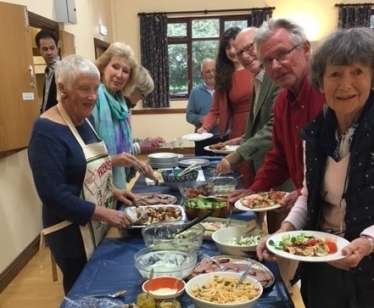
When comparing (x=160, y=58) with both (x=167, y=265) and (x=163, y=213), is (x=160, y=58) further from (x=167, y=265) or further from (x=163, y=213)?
(x=167, y=265)

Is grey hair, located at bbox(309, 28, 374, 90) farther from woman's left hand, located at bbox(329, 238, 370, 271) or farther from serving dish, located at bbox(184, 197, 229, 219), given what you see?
serving dish, located at bbox(184, 197, 229, 219)

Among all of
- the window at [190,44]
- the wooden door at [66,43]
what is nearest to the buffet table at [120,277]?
the wooden door at [66,43]

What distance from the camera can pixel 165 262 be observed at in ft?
4.31

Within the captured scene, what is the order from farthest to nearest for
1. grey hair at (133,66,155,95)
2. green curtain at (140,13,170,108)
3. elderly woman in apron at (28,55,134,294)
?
green curtain at (140,13,170,108), grey hair at (133,66,155,95), elderly woman in apron at (28,55,134,294)

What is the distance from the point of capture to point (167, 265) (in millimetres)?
1286

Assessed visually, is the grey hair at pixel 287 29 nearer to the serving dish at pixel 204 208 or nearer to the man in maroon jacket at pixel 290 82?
the man in maroon jacket at pixel 290 82

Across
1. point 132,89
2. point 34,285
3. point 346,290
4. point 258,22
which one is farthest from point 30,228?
point 258,22

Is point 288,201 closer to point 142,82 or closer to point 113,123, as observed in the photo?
point 113,123

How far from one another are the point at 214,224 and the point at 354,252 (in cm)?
68

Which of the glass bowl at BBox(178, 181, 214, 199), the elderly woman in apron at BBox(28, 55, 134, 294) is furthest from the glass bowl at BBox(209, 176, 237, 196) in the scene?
the elderly woman in apron at BBox(28, 55, 134, 294)

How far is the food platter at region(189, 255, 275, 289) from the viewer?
47.1 inches

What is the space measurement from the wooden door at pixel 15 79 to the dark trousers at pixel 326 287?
2161 mm

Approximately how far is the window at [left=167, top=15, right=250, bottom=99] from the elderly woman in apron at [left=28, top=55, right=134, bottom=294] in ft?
17.7

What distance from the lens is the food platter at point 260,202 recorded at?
158cm
